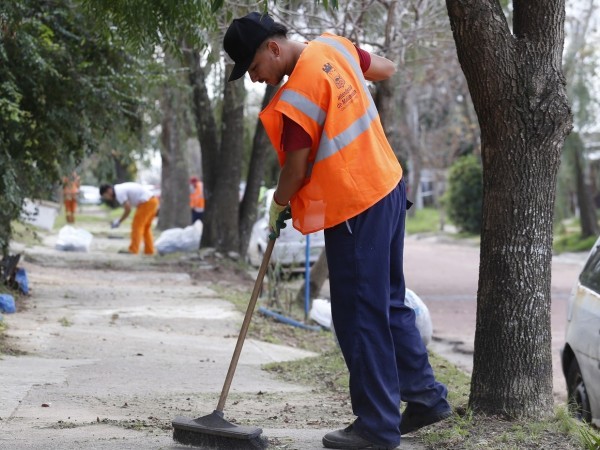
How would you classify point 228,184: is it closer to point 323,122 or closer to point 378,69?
point 378,69

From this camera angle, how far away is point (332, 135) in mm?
4352

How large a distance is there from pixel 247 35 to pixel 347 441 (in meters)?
1.86

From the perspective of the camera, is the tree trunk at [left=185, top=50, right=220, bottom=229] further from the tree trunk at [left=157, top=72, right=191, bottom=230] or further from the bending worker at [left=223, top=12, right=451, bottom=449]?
the bending worker at [left=223, top=12, right=451, bottom=449]

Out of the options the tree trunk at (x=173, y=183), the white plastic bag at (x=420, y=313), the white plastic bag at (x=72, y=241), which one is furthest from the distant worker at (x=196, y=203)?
the white plastic bag at (x=420, y=313)

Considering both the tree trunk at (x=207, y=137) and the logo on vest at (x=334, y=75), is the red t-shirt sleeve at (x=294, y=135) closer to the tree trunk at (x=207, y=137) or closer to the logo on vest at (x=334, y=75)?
the logo on vest at (x=334, y=75)

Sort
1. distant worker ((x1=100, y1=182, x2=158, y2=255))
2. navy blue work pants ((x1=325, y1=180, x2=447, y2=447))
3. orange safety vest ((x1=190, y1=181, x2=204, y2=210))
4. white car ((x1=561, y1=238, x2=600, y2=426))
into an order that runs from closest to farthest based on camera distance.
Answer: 1. navy blue work pants ((x1=325, y1=180, x2=447, y2=447))
2. white car ((x1=561, y1=238, x2=600, y2=426))
3. distant worker ((x1=100, y1=182, x2=158, y2=255))
4. orange safety vest ((x1=190, y1=181, x2=204, y2=210))

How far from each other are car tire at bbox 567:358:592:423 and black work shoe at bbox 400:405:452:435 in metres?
1.51

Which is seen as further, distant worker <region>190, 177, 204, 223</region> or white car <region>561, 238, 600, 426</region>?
distant worker <region>190, 177, 204, 223</region>

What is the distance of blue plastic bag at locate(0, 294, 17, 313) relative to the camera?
9750 millimetres

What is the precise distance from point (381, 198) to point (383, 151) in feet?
0.74

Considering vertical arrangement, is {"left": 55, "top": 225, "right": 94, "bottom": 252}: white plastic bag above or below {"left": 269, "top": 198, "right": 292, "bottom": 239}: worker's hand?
below

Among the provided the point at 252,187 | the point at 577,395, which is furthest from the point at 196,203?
the point at 577,395

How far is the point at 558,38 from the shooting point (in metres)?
4.99

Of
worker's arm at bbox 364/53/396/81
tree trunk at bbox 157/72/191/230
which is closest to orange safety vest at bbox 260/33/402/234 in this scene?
worker's arm at bbox 364/53/396/81
